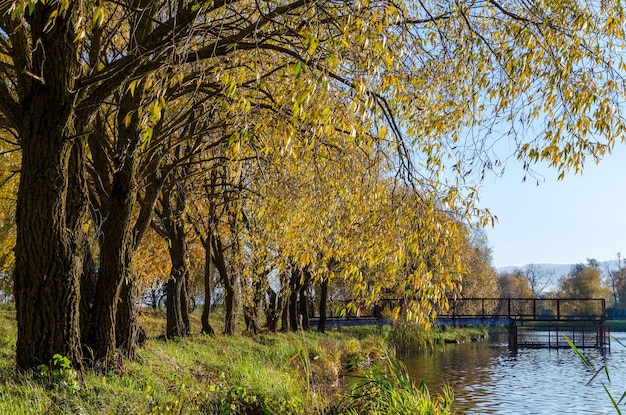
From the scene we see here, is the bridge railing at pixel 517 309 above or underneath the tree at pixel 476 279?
underneath

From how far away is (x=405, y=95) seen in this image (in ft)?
29.1

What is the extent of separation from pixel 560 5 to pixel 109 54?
9.19 meters

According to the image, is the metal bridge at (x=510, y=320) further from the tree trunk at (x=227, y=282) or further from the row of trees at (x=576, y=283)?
the row of trees at (x=576, y=283)

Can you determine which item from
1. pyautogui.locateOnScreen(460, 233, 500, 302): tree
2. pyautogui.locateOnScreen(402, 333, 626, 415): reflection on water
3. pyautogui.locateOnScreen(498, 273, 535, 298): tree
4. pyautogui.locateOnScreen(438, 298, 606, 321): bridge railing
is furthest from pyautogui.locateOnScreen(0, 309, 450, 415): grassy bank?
pyautogui.locateOnScreen(498, 273, 535, 298): tree

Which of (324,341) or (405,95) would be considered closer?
(405,95)

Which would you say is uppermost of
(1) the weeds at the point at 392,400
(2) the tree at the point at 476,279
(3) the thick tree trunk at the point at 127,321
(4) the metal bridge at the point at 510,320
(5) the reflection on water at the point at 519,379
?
(2) the tree at the point at 476,279

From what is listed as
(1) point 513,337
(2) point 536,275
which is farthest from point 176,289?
(2) point 536,275

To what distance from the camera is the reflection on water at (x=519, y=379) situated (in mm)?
16891

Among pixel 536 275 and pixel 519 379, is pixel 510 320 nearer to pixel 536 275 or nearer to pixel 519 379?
pixel 519 379

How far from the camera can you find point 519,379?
22.3 meters

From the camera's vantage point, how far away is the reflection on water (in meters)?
16.9

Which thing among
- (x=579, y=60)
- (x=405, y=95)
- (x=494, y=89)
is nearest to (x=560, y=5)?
(x=579, y=60)

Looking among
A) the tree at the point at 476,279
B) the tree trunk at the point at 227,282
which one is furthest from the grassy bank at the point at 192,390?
the tree at the point at 476,279

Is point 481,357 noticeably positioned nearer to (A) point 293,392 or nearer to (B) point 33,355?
(A) point 293,392
